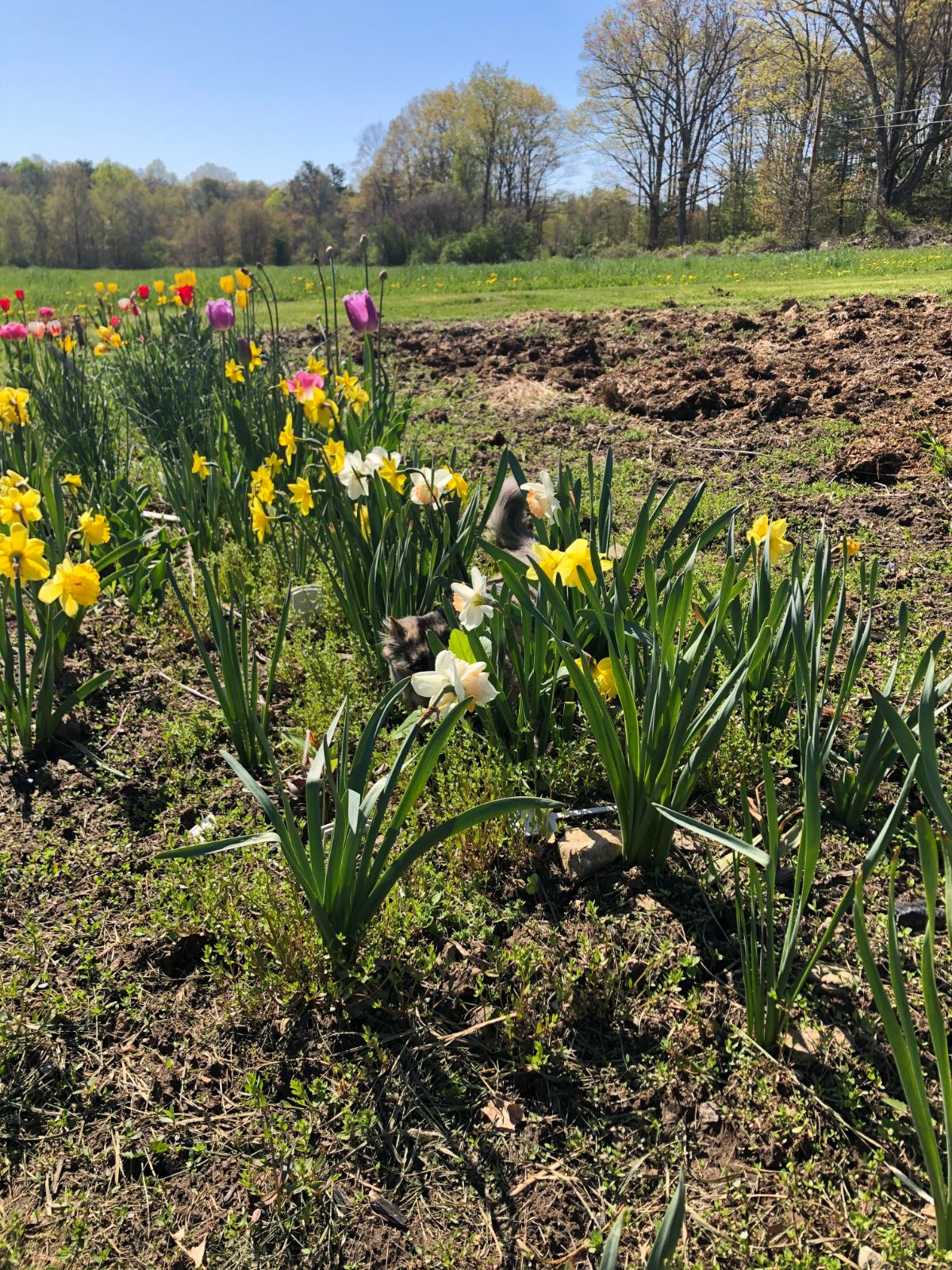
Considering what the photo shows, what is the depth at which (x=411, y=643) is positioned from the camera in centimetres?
228

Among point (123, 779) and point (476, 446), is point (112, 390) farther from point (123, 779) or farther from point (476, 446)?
point (123, 779)

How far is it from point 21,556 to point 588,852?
1.60m

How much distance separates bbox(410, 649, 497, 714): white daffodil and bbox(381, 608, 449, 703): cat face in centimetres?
71

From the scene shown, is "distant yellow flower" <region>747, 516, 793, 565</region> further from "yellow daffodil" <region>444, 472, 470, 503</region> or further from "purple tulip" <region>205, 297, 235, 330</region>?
"purple tulip" <region>205, 297, 235, 330</region>

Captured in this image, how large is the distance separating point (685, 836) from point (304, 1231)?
112cm

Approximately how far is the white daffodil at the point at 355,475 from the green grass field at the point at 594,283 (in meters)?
6.38

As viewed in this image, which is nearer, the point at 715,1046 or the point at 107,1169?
the point at 107,1169

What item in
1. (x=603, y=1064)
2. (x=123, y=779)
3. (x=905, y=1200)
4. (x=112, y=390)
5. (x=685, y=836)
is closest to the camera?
(x=905, y=1200)

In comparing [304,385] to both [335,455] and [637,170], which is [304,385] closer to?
[335,455]

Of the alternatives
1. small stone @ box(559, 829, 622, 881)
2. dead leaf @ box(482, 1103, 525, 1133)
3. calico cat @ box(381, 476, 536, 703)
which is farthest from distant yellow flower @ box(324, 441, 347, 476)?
dead leaf @ box(482, 1103, 525, 1133)

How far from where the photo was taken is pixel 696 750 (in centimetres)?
162

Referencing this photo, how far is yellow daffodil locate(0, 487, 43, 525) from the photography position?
85.4 inches

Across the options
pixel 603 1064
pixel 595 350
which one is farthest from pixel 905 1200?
pixel 595 350

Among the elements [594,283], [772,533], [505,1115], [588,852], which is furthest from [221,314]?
[594,283]
